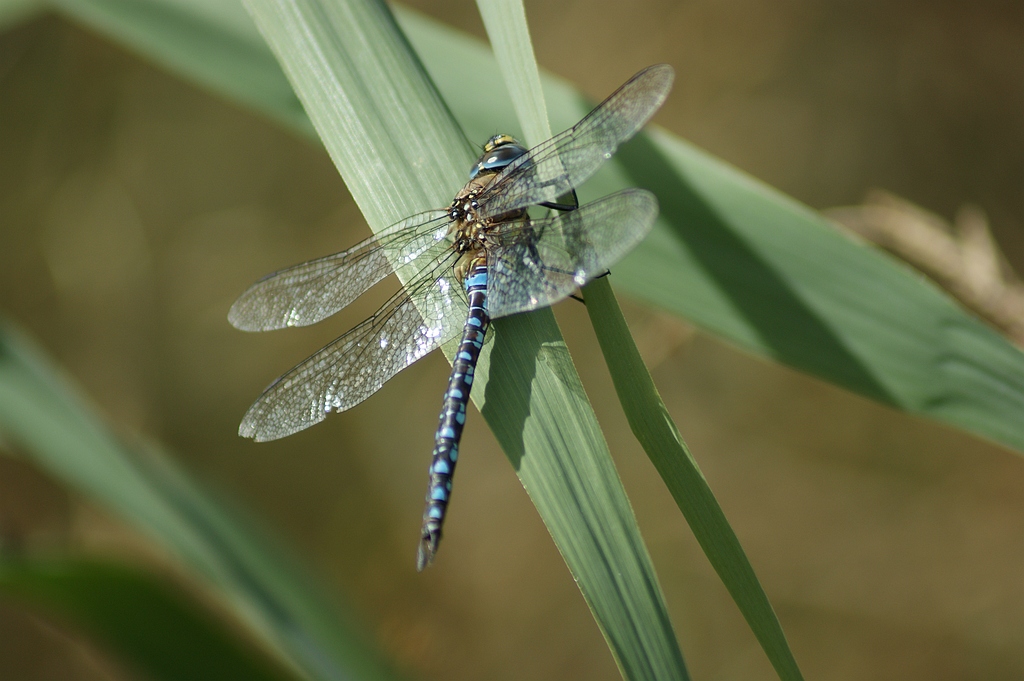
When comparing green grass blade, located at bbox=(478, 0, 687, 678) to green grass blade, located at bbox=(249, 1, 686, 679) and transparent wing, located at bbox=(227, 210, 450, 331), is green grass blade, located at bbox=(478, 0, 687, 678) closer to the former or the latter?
green grass blade, located at bbox=(249, 1, 686, 679)

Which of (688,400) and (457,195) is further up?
(457,195)

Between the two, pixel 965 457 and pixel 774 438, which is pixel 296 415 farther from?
pixel 965 457

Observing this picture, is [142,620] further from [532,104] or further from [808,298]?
[808,298]

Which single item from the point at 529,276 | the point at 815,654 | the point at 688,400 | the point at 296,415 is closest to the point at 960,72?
the point at 688,400

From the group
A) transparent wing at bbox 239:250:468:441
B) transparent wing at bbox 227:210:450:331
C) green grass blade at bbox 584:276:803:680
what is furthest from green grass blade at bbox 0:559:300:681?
green grass blade at bbox 584:276:803:680

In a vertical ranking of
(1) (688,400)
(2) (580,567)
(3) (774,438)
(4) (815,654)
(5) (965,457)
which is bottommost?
(4) (815,654)

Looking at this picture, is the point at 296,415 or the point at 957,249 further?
the point at 957,249

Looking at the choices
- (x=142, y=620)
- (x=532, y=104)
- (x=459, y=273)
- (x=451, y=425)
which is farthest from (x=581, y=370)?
(x=532, y=104)
